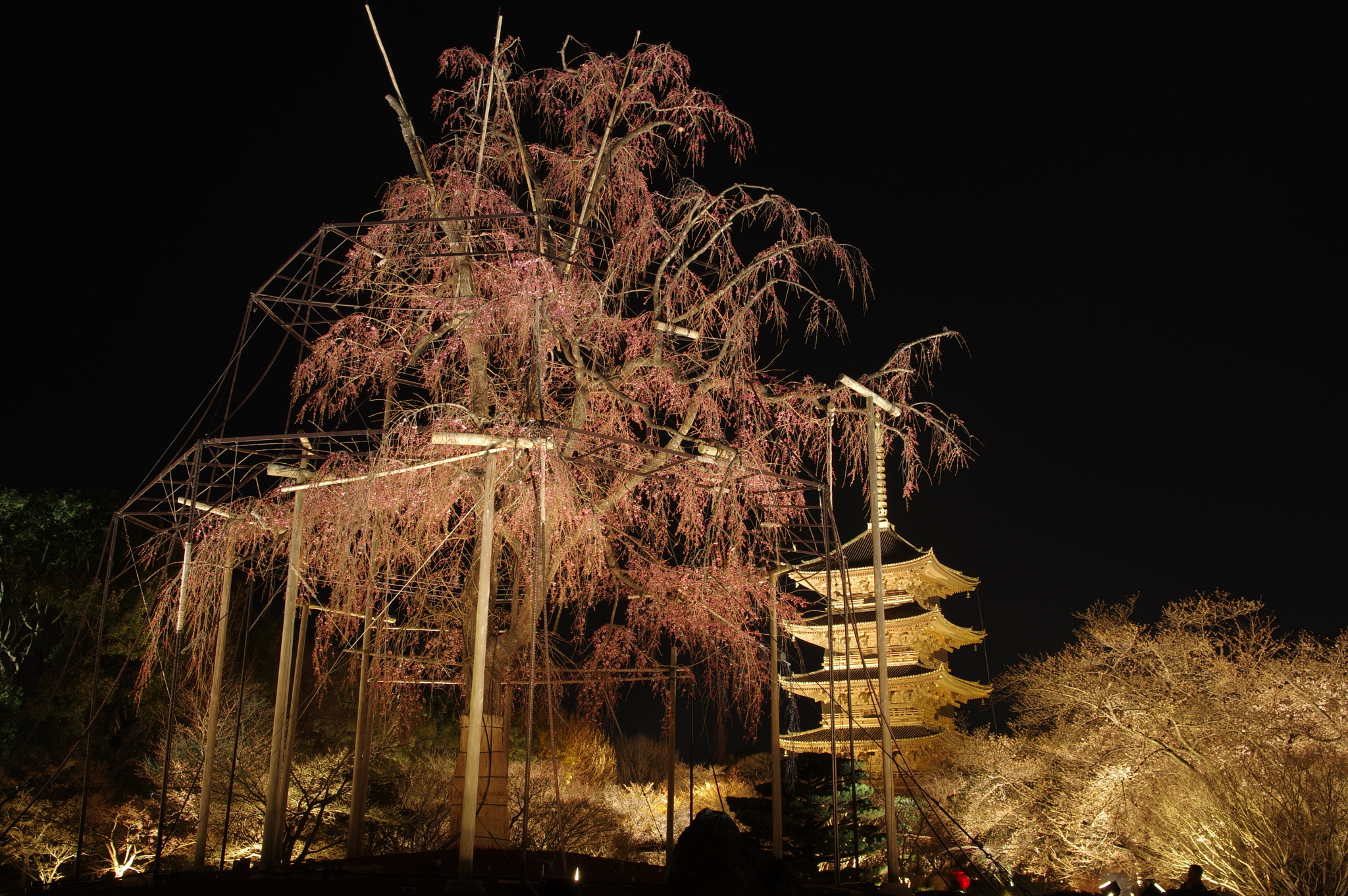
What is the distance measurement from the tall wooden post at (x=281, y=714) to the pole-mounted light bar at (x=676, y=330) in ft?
13.6

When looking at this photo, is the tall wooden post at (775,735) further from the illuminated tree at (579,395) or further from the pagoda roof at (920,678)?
the pagoda roof at (920,678)

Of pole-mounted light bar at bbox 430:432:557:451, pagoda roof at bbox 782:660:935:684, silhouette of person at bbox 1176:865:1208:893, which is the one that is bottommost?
silhouette of person at bbox 1176:865:1208:893

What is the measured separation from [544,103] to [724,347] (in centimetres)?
364

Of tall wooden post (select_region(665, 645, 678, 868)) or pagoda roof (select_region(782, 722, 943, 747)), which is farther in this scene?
pagoda roof (select_region(782, 722, 943, 747))

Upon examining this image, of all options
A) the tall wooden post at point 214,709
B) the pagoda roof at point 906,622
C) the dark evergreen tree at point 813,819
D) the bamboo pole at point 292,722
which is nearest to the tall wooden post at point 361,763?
the bamboo pole at point 292,722

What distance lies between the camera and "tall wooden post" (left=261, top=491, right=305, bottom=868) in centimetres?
849

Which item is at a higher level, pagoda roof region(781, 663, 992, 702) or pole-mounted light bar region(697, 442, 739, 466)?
pole-mounted light bar region(697, 442, 739, 466)

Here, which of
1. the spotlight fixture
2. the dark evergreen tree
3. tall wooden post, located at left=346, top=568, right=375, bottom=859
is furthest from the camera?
the dark evergreen tree

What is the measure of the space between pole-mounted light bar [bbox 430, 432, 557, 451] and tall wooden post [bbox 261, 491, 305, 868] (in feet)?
8.47

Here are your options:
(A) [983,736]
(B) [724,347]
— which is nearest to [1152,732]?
(A) [983,736]

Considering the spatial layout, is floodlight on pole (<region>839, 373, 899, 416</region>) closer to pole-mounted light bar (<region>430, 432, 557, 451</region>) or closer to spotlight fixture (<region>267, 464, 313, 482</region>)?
pole-mounted light bar (<region>430, 432, 557, 451</region>)

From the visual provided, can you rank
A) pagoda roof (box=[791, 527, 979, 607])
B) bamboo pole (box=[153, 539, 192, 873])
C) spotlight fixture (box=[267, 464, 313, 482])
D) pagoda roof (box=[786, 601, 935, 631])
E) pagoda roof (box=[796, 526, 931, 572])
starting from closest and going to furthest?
bamboo pole (box=[153, 539, 192, 873])
spotlight fixture (box=[267, 464, 313, 482])
pagoda roof (box=[786, 601, 935, 631])
pagoda roof (box=[791, 527, 979, 607])
pagoda roof (box=[796, 526, 931, 572])

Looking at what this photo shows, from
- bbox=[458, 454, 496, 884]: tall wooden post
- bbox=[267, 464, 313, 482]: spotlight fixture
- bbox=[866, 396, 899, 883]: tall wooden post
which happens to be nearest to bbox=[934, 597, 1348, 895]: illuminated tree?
bbox=[866, 396, 899, 883]: tall wooden post

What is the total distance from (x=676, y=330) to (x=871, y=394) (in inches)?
86.9
